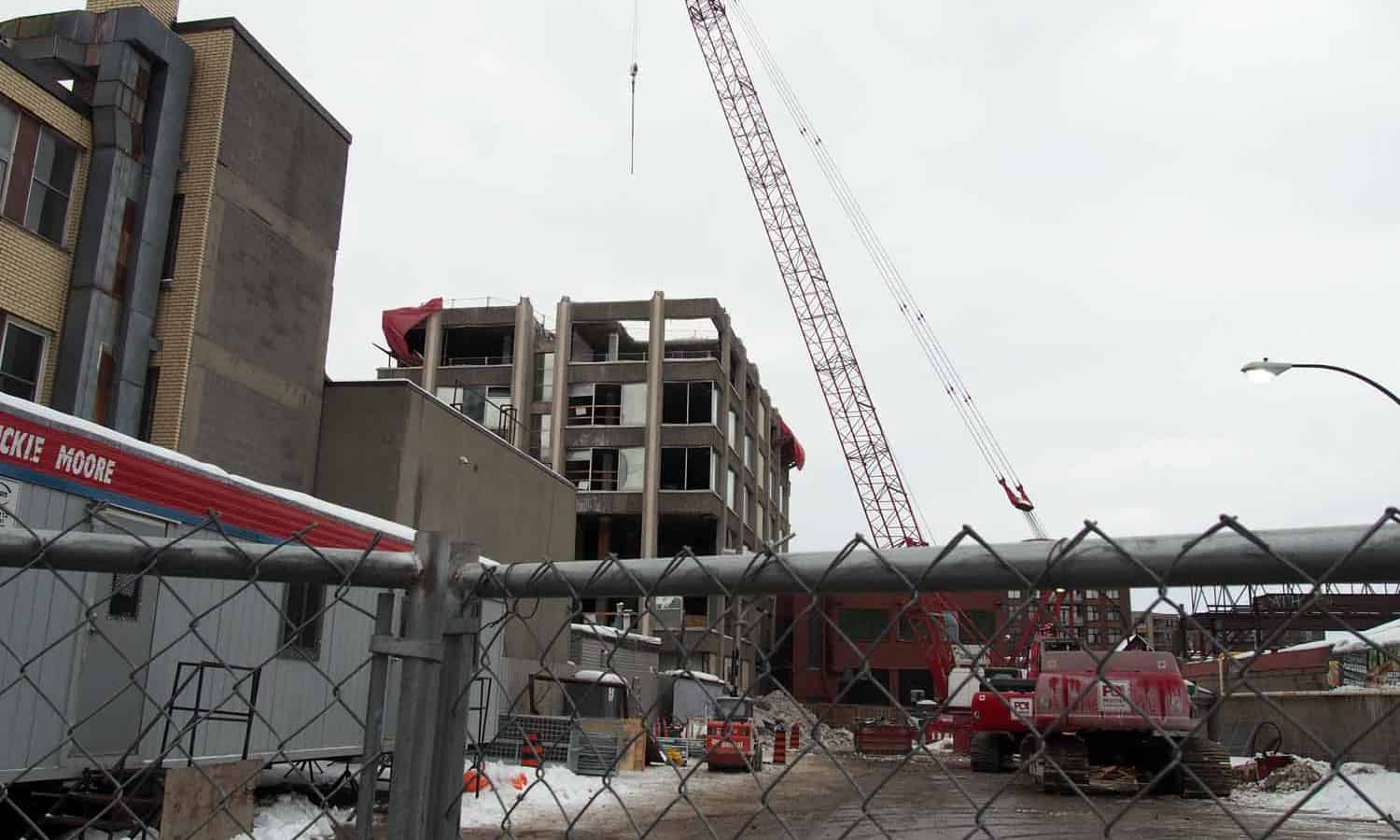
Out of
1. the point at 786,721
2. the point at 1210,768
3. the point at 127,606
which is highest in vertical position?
the point at 127,606

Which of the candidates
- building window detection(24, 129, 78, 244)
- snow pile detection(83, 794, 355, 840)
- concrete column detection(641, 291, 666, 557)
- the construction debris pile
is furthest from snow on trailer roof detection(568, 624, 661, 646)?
concrete column detection(641, 291, 666, 557)

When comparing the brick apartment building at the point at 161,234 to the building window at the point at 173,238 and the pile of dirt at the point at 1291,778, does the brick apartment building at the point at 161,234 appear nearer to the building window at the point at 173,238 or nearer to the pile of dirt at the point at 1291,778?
the building window at the point at 173,238

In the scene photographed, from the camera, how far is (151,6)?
23.0 m

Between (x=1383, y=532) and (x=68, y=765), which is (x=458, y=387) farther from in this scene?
(x=1383, y=532)

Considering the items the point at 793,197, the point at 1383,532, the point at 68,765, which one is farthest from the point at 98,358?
the point at 793,197

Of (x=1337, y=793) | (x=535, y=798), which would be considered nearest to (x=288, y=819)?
(x=535, y=798)

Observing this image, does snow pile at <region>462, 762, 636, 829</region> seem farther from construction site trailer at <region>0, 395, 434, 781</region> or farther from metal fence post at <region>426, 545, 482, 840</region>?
metal fence post at <region>426, 545, 482, 840</region>

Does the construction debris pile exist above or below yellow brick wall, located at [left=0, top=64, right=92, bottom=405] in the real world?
below

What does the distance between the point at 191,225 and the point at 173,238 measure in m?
0.48

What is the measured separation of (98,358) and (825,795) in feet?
50.7

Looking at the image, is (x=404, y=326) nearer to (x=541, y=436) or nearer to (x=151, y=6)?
(x=541, y=436)

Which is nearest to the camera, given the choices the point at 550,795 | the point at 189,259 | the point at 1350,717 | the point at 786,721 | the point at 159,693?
the point at 159,693

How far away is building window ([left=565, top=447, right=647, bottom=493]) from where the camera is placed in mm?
53844

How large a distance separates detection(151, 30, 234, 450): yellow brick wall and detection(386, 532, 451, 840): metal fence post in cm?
2081
